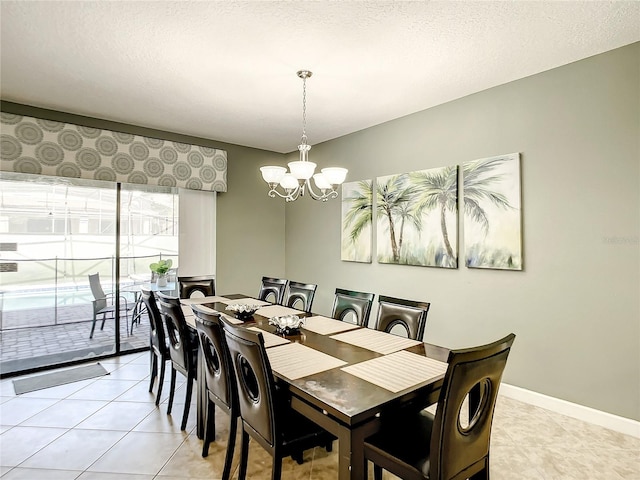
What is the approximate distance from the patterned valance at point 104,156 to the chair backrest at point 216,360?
288 centimetres

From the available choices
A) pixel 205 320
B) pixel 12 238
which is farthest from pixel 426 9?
pixel 12 238

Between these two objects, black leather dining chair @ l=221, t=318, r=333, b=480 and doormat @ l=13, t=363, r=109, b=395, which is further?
doormat @ l=13, t=363, r=109, b=395

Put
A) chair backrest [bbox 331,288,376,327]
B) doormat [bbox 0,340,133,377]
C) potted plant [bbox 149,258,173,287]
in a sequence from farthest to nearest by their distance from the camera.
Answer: potted plant [bbox 149,258,173,287], doormat [bbox 0,340,133,377], chair backrest [bbox 331,288,376,327]

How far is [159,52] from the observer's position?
2.64 meters

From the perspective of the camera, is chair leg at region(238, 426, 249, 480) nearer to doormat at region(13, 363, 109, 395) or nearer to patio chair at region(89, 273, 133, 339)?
doormat at region(13, 363, 109, 395)

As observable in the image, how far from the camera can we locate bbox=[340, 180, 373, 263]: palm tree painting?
4.32 meters

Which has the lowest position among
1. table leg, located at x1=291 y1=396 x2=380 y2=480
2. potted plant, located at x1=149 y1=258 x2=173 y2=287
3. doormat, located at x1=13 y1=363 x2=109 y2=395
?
doormat, located at x1=13 y1=363 x2=109 y2=395

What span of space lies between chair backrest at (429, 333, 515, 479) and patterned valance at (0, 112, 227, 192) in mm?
4142

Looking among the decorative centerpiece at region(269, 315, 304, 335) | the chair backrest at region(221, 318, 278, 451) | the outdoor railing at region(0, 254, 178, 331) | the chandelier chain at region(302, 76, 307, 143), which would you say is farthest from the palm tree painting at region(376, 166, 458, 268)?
the outdoor railing at region(0, 254, 178, 331)

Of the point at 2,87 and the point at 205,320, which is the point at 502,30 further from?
the point at 2,87

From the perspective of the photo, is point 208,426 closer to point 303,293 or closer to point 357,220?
point 303,293

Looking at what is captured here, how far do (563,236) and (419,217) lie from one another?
130 centimetres

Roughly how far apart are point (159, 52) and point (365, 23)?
4.93ft

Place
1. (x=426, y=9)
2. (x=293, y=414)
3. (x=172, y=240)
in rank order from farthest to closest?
(x=172, y=240) → (x=426, y=9) → (x=293, y=414)
